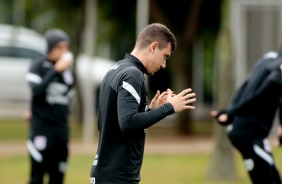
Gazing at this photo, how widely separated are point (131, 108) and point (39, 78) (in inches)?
191

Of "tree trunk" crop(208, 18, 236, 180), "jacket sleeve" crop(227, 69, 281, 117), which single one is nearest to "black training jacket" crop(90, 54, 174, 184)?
"jacket sleeve" crop(227, 69, 281, 117)

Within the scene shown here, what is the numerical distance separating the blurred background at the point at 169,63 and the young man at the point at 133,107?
314 inches

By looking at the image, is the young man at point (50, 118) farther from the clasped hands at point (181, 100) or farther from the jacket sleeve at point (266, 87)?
the clasped hands at point (181, 100)

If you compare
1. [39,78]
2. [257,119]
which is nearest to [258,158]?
[257,119]

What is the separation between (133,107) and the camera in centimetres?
756

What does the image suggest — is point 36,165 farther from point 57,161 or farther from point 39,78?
point 39,78

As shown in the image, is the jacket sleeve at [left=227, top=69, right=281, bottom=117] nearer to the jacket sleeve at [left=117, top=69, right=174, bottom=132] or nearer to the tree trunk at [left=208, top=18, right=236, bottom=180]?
the jacket sleeve at [left=117, top=69, right=174, bottom=132]

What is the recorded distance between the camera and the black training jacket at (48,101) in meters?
12.3

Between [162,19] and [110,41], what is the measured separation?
30.6 feet

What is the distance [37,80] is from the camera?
12273 millimetres

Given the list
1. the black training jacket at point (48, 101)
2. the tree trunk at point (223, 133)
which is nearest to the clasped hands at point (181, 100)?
the black training jacket at point (48, 101)

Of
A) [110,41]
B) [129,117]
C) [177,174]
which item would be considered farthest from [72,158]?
[110,41]

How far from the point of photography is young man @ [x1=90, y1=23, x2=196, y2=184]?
Answer: 7609 millimetres

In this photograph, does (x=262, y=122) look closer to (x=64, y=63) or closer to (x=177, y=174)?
(x=64, y=63)
